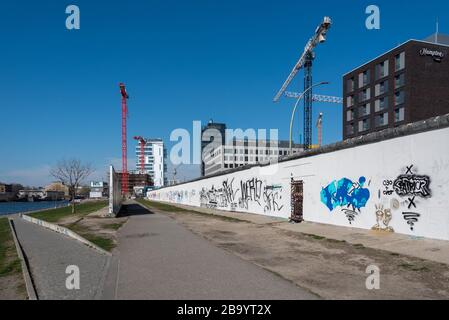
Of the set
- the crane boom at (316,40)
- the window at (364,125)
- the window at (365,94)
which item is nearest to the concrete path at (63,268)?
the crane boom at (316,40)

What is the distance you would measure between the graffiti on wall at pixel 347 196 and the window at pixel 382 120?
55.9 metres

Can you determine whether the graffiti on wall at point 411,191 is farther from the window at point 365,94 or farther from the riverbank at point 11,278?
the window at point 365,94

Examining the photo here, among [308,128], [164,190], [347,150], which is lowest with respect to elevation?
[164,190]

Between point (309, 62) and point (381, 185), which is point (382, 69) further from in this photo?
point (381, 185)

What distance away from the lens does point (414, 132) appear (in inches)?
434

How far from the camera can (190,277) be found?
693 centimetres

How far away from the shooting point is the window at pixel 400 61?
6119 cm

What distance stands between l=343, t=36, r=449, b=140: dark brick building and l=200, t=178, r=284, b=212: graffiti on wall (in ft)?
132

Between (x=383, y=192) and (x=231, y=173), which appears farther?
(x=231, y=173)

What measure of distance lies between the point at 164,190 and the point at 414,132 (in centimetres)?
8106

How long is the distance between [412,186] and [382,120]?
6098cm

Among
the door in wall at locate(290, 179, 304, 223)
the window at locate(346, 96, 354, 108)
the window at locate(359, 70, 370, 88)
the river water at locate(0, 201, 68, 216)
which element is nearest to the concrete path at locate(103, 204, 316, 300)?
the door in wall at locate(290, 179, 304, 223)
